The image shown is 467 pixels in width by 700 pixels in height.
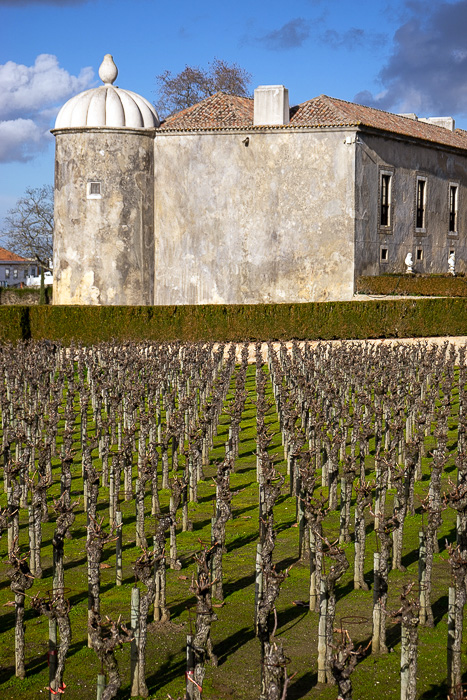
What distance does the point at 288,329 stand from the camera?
87.0 ft

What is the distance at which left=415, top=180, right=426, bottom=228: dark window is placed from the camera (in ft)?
123

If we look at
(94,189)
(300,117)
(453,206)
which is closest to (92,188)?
(94,189)

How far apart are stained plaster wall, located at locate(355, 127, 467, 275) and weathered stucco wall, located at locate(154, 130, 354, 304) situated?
91cm

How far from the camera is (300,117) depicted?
110 feet

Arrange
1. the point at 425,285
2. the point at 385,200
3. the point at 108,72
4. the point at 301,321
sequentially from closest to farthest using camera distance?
the point at 301,321
the point at 425,285
the point at 385,200
the point at 108,72

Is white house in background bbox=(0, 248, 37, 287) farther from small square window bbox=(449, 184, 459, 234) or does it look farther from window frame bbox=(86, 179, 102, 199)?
small square window bbox=(449, 184, 459, 234)

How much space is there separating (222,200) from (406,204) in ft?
25.5

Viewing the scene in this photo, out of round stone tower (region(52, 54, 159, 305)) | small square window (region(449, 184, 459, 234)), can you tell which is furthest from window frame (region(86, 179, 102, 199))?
small square window (region(449, 184, 459, 234))

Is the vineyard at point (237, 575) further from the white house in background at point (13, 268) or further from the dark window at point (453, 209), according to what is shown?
the white house in background at point (13, 268)

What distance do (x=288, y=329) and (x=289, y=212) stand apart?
813 centimetres

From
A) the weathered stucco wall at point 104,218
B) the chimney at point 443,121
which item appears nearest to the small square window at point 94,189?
the weathered stucco wall at point 104,218

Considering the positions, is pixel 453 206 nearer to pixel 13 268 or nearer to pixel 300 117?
pixel 300 117

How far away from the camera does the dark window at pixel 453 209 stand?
131ft

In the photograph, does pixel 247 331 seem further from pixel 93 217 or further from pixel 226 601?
pixel 226 601
